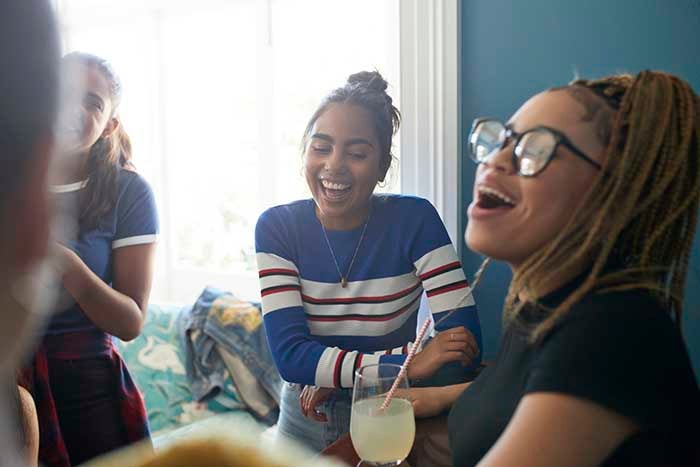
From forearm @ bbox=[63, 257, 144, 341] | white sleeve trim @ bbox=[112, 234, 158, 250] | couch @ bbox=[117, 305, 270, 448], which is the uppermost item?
white sleeve trim @ bbox=[112, 234, 158, 250]

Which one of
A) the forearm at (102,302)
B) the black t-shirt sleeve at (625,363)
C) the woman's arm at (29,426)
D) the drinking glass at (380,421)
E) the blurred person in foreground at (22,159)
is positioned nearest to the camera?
the blurred person in foreground at (22,159)

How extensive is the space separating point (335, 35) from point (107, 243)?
1.66 m

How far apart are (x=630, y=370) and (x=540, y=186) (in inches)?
10.1

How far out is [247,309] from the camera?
2596mm

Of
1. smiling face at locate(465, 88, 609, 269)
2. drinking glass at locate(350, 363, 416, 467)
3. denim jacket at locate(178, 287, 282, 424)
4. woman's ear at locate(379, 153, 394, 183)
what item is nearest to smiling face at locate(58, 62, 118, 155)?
woman's ear at locate(379, 153, 394, 183)

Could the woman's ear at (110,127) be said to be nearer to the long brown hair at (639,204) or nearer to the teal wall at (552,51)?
the teal wall at (552,51)

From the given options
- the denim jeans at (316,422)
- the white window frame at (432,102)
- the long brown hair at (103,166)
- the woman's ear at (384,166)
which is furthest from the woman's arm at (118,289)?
the white window frame at (432,102)

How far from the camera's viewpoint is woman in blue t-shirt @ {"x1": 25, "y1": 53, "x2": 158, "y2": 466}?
4.02 feet

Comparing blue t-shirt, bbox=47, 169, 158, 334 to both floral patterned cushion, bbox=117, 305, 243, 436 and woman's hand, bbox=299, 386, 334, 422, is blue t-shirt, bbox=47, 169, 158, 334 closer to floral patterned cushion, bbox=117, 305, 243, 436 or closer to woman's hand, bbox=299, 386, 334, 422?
woman's hand, bbox=299, 386, 334, 422

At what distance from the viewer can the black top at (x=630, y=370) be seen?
0.57m

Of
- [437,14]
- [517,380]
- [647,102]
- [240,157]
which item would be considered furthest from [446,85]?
[240,157]

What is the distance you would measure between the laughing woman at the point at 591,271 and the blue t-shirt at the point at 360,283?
1.70 ft

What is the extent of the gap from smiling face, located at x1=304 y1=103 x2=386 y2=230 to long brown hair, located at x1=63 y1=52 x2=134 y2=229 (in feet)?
1.53

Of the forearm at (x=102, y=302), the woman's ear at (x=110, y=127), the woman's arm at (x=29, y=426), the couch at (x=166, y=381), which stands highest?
the woman's ear at (x=110, y=127)
